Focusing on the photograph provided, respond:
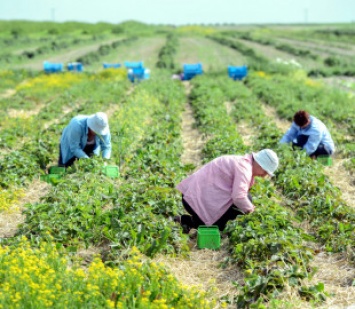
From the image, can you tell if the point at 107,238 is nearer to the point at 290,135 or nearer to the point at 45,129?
the point at 290,135

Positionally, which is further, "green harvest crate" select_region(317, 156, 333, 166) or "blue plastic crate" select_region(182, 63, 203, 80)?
"blue plastic crate" select_region(182, 63, 203, 80)

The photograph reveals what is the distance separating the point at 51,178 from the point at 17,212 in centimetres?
70

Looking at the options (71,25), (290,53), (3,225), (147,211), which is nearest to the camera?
(147,211)

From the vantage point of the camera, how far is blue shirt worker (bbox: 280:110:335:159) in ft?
31.8

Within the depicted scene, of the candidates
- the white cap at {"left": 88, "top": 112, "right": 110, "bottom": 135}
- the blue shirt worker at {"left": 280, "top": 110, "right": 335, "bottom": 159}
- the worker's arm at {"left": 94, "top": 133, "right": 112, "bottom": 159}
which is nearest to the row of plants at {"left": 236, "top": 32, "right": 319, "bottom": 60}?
the blue shirt worker at {"left": 280, "top": 110, "right": 335, "bottom": 159}

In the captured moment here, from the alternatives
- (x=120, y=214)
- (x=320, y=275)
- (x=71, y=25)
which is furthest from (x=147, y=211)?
(x=71, y=25)

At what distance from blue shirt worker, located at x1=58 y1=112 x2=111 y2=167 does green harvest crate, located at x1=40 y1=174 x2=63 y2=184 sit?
0.40 meters

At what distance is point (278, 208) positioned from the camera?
7.00 meters

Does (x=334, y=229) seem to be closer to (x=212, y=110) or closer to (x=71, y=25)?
(x=212, y=110)

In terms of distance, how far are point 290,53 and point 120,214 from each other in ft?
119

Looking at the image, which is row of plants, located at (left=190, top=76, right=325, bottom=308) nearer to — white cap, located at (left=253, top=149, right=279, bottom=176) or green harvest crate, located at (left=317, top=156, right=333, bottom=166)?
white cap, located at (left=253, top=149, right=279, bottom=176)

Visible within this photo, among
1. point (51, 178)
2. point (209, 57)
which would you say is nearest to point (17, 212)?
point (51, 178)

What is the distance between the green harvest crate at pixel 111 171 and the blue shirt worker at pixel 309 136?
294 centimetres

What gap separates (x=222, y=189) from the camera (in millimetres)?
6918
